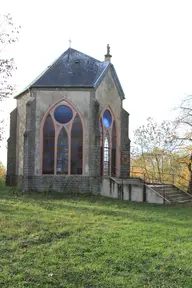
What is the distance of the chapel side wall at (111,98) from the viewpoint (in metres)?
22.8

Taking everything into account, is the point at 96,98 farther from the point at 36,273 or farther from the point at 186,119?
the point at 36,273

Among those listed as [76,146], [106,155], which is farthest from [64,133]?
[106,155]

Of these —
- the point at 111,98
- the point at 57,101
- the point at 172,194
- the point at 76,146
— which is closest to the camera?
the point at 172,194

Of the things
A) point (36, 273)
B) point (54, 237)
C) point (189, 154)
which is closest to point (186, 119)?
point (189, 154)

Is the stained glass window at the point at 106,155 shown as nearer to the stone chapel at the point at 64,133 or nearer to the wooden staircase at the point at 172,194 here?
the stone chapel at the point at 64,133

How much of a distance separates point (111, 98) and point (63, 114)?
157 inches

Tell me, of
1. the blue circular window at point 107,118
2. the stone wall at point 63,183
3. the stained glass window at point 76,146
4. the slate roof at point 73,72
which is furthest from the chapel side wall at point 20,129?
the blue circular window at point 107,118

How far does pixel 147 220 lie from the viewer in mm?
12555

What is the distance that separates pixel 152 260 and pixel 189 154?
20.5 meters

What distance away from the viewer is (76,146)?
2161 cm

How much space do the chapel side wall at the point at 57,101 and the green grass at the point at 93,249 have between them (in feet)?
25.3

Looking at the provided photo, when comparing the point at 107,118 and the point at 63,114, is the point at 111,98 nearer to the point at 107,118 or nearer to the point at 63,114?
the point at 107,118

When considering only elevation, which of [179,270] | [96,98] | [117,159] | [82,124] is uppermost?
[96,98]

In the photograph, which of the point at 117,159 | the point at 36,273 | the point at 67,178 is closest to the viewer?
the point at 36,273
